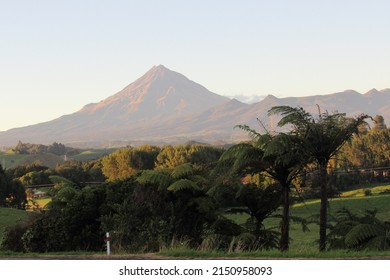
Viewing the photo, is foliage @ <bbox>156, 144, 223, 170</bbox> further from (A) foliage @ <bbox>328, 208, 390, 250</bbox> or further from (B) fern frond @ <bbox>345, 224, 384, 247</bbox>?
(B) fern frond @ <bbox>345, 224, 384, 247</bbox>

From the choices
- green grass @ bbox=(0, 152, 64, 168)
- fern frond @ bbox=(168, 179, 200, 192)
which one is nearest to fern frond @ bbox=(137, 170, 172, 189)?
fern frond @ bbox=(168, 179, 200, 192)

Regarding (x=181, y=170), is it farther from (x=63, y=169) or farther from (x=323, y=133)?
(x=63, y=169)

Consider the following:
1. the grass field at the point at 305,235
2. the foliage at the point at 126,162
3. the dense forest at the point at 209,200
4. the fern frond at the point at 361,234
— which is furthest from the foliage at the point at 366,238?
the foliage at the point at 126,162

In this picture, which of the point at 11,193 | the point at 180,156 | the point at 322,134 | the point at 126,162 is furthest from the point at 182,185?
the point at 126,162

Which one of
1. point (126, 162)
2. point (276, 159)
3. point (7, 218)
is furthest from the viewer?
point (126, 162)

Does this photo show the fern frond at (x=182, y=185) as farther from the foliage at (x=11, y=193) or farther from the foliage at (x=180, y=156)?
the foliage at (x=180, y=156)

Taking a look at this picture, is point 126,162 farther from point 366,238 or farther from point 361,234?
point 361,234

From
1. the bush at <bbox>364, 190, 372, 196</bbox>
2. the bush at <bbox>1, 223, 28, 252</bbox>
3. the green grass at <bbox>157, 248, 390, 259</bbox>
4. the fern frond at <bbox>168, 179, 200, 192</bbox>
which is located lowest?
the bush at <bbox>364, 190, 372, 196</bbox>

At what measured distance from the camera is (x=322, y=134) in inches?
672

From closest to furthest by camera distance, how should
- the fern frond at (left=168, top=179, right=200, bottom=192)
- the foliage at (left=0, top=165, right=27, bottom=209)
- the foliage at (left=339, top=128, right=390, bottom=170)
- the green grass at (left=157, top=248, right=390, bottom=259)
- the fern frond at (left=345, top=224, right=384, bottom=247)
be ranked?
1. the green grass at (left=157, top=248, right=390, bottom=259)
2. the fern frond at (left=345, top=224, right=384, bottom=247)
3. the fern frond at (left=168, top=179, right=200, bottom=192)
4. the foliage at (left=0, top=165, right=27, bottom=209)
5. the foliage at (left=339, top=128, right=390, bottom=170)

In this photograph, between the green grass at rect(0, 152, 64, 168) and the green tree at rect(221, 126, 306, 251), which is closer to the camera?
the green tree at rect(221, 126, 306, 251)

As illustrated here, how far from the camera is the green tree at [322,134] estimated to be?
16.9 meters

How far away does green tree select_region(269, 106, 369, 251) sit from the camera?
55.5ft
